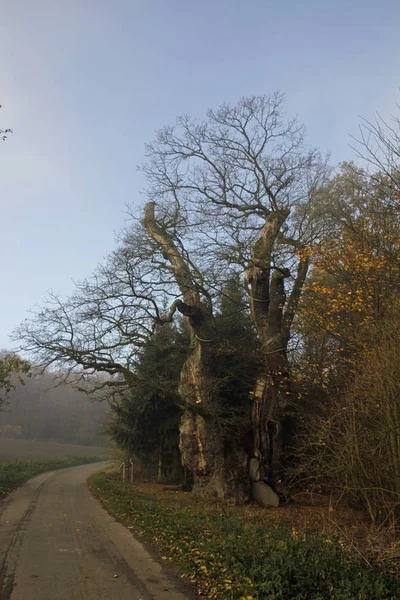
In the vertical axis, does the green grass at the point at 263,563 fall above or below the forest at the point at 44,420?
below

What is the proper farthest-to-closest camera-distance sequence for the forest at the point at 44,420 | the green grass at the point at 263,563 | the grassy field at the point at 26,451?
the forest at the point at 44,420, the grassy field at the point at 26,451, the green grass at the point at 263,563

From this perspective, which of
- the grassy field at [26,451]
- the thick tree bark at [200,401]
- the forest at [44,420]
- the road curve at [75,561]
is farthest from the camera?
the forest at [44,420]

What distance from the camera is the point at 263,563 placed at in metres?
6.24

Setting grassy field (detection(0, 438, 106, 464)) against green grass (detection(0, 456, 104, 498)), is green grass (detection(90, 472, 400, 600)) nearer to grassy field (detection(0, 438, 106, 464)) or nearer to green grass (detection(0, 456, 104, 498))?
green grass (detection(0, 456, 104, 498))

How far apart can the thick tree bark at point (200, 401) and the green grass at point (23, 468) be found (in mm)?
7304

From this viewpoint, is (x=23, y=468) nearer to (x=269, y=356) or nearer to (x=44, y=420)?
(x=269, y=356)

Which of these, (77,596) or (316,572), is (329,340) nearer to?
(316,572)

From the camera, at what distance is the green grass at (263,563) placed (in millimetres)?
5289

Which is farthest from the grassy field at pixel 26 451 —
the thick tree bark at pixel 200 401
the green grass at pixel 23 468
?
the thick tree bark at pixel 200 401

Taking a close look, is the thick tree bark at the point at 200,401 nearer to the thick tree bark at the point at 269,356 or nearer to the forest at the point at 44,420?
the thick tree bark at the point at 269,356

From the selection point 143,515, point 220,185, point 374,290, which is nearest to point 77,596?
point 143,515

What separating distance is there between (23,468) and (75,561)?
26.0 metres

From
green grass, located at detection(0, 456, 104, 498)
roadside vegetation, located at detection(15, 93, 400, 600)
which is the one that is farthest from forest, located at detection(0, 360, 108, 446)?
roadside vegetation, located at detection(15, 93, 400, 600)

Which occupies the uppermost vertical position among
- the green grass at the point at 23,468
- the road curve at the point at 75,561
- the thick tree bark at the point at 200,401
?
the thick tree bark at the point at 200,401
